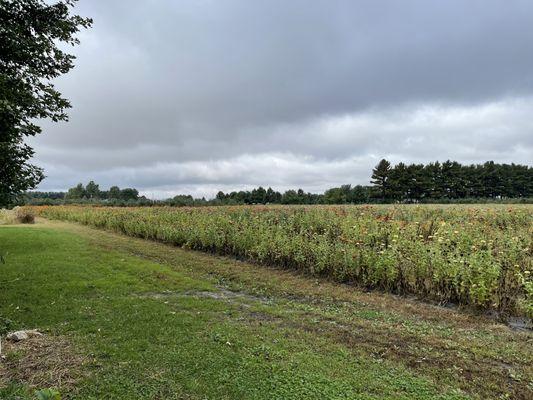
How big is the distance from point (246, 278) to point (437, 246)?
4.73 m

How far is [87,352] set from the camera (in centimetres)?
443

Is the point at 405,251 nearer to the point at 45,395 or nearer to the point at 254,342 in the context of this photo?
the point at 254,342

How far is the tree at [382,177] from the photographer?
213 ft

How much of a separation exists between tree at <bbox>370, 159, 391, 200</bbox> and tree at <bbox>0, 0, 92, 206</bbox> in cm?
6229

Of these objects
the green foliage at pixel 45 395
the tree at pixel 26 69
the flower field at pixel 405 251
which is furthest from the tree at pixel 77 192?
the green foliage at pixel 45 395

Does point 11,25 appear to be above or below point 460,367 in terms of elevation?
above

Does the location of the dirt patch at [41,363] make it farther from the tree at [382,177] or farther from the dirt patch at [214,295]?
the tree at [382,177]

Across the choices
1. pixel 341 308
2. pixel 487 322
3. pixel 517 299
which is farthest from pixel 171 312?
pixel 517 299

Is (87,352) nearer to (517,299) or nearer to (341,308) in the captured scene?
(341,308)

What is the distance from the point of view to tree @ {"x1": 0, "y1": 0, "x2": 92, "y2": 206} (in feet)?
21.4

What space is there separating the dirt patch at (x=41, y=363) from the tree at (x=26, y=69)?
344 centimetres

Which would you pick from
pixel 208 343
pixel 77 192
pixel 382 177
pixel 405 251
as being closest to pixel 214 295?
pixel 208 343

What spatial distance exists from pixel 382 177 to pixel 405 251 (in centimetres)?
6095

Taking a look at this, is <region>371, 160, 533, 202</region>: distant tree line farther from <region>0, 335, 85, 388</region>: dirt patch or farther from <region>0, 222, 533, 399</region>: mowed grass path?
<region>0, 335, 85, 388</region>: dirt patch
